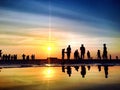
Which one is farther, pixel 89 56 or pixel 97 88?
pixel 89 56

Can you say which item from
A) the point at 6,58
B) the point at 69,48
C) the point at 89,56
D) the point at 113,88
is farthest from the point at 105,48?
the point at 113,88

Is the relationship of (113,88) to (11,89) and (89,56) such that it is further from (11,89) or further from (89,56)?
(89,56)

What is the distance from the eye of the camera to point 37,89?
48.7 feet

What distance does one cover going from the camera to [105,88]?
1512 cm

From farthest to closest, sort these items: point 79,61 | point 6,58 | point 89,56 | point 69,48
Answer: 1. point 6,58
2. point 89,56
3. point 79,61
4. point 69,48

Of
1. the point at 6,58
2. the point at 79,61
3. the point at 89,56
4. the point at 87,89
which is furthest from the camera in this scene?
the point at 6,58

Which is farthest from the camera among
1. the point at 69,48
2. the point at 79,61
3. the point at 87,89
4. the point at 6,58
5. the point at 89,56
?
the point at 6,58

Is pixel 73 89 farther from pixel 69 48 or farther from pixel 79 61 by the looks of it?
pixel 79 61

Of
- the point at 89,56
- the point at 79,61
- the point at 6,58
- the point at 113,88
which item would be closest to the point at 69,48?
the point at 79,61

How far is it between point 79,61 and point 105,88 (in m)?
57.8

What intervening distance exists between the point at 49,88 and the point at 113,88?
11.5ft

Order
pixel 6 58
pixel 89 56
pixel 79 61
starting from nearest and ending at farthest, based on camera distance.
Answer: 1. pixel 79 61
2. pixel 89 56
3. pixel 6 58

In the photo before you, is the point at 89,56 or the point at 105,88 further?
the point at 89,56

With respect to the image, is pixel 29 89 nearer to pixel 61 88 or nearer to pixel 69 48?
pixel 61 88
